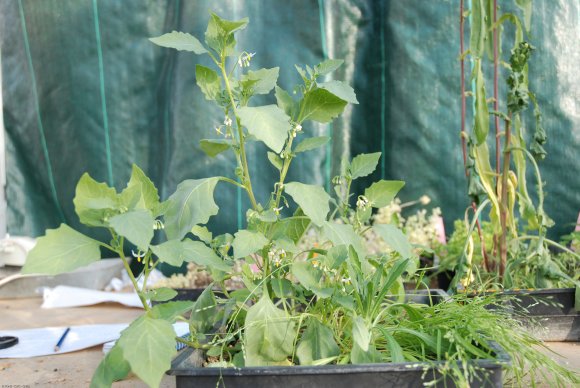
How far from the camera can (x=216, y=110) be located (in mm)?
3426

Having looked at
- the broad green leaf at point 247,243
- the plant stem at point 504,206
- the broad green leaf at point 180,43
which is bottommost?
the plant stem at point 504,206

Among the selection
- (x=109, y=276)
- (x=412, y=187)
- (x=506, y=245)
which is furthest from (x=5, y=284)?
(x=506, y=245)

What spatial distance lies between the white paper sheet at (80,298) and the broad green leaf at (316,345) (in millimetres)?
1787

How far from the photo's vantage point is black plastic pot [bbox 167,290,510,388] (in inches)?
42.3

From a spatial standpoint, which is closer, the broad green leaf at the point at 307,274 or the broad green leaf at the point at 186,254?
the broad green leaf at the point at 186,254

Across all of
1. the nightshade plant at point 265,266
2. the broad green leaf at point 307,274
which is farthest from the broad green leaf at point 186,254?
the broad green leaf at point 307,274

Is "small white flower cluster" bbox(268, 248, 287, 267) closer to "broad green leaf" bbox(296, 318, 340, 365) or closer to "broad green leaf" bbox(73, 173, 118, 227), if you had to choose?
Result: "broad green leaf" bbox(296, 318, 340, 365)

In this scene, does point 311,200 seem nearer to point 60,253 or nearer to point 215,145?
point 215,145

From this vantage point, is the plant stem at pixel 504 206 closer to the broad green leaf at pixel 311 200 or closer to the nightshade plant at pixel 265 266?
the nightshade plant at pixel 265 266

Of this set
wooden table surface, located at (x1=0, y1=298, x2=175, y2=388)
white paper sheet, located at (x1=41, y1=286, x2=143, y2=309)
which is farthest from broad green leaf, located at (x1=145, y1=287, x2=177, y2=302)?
white paper sheet, located at (x1=41, y1=286, x2=143, y2=309)

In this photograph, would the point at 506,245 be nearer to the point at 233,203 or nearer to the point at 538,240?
the point at 538,240

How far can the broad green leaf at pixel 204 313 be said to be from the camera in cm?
133

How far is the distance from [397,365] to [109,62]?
2.85 meters

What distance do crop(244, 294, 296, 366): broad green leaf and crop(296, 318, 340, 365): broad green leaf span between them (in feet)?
0.08
